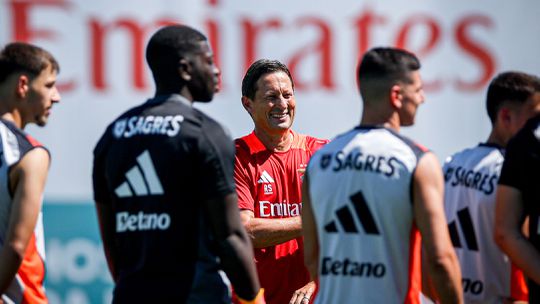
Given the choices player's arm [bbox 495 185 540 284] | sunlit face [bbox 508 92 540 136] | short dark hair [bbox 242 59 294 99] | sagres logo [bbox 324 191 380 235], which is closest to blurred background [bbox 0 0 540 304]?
short dark hair [bbox 242 59 294 99]

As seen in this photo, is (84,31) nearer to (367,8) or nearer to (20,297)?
(367,8)

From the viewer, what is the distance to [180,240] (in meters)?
4.76

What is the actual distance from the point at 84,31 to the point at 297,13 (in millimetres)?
1788

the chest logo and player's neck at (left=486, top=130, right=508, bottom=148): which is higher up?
player's neck at (left=486, top=130, right=508, bottom=148)

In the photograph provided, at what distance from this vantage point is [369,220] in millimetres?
4832

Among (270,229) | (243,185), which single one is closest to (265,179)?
(243,185)

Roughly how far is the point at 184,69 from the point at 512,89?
61.3 inches

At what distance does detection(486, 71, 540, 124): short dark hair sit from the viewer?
5371 millimetres

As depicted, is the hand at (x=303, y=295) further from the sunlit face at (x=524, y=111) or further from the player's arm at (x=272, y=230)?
the sunlit face at (x=524, y=111)

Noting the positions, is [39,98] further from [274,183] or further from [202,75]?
[274,183]

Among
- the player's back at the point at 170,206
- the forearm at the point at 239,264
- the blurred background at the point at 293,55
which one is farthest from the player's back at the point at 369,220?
the blurred background at the point at 293,55

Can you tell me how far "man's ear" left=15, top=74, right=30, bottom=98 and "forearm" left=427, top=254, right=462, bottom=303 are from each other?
2065 mm

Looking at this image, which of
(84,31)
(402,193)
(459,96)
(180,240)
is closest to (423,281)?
(402,193)

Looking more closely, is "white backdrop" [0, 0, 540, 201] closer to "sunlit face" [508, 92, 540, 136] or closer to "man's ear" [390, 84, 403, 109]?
"sunlit face" [508, 92, 540, 136]
